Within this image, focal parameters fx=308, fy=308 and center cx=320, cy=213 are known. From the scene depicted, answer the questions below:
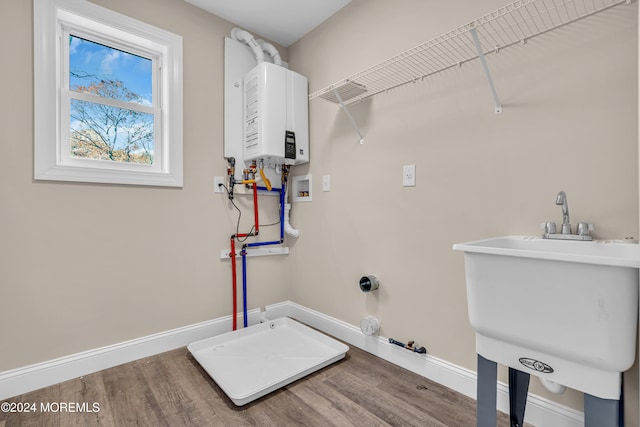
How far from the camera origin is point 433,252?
1.66 meters

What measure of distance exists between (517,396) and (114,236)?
2.18m

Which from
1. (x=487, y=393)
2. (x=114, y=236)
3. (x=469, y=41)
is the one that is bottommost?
(x=487, y=393)

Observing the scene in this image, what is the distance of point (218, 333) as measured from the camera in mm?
2232

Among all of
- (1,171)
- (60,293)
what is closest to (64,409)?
(60,293)

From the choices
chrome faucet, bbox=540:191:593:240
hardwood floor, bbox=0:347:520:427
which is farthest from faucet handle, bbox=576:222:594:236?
hardwood floor, bbox=0:347:520:427

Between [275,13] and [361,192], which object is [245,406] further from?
[275,13]

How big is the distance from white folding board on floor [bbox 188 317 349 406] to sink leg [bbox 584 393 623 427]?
3.84 feet

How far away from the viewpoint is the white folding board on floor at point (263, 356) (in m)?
1.56

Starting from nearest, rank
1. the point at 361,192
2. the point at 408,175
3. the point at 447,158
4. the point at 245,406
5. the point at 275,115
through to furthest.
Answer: the point at 245,406
the point at 447,158
the point at 408,175
the point at 361,192
the point at 275,115

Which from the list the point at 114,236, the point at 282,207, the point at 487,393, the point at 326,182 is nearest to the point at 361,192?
the point at 326,182

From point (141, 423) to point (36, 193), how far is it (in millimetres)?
1270

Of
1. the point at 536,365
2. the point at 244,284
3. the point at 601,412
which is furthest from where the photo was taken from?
the point at 244,284

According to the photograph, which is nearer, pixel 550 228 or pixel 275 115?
pixel 550 228

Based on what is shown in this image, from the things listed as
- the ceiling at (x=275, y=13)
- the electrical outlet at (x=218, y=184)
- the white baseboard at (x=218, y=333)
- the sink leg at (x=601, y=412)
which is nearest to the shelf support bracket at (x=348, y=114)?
the ceiling at (x=275, y=13)
